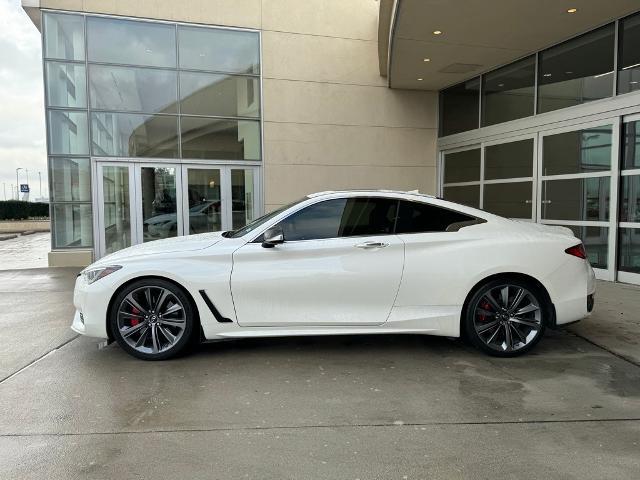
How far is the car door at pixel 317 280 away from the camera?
4.43 m

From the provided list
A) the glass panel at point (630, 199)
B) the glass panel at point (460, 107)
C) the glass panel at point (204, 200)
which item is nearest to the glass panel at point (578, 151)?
the glass panel at point (630, 199)

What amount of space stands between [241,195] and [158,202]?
198 cm

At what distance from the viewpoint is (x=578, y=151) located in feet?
29.3

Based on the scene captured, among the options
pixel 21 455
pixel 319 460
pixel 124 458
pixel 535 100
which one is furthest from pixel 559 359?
pixel 535 100

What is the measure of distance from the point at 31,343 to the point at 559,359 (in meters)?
5.20

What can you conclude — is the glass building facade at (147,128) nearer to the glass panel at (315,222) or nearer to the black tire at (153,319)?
the black tire at (153,319)

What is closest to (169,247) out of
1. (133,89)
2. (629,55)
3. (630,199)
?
(630,199)

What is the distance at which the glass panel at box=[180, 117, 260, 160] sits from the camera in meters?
12.0

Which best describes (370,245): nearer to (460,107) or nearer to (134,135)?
(134,135)

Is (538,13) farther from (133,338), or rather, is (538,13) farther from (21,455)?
(21,455)

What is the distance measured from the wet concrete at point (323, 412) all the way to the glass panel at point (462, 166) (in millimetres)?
7509

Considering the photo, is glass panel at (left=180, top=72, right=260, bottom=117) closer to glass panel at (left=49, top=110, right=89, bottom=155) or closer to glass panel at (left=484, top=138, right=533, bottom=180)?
glass panel at (left=49, top=110, right=89, bottom=155)

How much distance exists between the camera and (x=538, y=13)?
313 inches

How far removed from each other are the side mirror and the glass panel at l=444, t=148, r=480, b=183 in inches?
334
